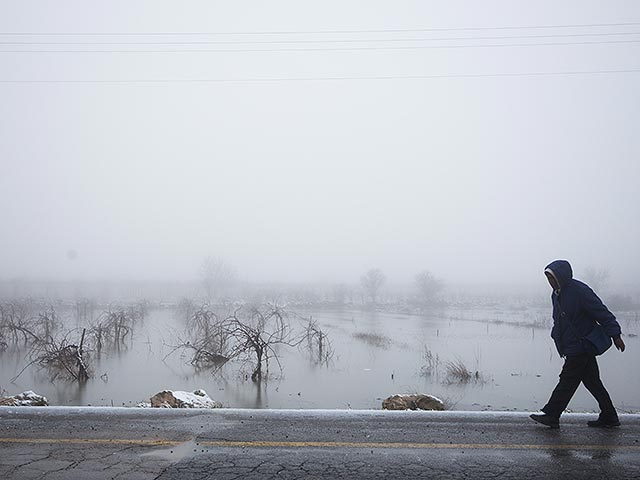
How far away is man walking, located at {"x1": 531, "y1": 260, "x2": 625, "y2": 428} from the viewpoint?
5184 mm

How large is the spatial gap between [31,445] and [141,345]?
22329 millimetres

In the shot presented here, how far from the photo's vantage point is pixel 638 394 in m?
16.2

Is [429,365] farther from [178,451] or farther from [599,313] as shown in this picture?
[178,451]

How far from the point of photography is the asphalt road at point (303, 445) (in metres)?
3.91

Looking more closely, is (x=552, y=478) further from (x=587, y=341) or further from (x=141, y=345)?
(x=141, y=345)

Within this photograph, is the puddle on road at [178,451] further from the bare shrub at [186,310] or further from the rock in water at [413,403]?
the bare shrub at [186,310]

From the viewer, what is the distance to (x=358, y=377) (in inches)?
729

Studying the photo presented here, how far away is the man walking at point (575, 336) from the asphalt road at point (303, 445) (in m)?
0.19

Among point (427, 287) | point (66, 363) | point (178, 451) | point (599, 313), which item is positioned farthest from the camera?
point (427, 287)

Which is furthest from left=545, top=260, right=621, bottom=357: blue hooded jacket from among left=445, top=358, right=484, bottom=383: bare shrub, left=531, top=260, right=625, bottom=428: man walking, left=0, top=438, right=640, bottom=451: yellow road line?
left=445, top=358, right=484, bottom=383: bare shrub

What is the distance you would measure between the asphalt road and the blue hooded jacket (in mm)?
815

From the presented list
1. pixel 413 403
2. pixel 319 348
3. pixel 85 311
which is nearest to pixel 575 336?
pixel 413 403

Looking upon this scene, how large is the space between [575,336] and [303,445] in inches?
119

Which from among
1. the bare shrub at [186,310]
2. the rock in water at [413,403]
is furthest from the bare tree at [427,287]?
A: the rock in water at [413,403]
